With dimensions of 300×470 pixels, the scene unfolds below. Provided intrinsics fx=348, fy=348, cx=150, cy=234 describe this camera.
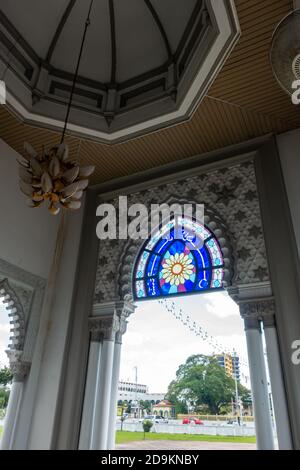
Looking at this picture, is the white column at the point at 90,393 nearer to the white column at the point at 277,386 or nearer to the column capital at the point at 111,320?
the column capital at the point at 111,320

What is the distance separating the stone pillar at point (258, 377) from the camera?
288 centimetres

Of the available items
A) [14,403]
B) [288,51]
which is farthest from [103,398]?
[288,51]

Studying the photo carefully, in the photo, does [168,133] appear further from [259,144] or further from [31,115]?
[31,115]

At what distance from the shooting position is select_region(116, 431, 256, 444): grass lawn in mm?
3252

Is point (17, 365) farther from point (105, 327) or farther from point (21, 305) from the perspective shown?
point (105, 327)

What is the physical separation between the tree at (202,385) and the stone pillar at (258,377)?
1.60 ft

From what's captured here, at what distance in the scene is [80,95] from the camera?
4.23 m

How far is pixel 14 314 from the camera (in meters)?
4.12

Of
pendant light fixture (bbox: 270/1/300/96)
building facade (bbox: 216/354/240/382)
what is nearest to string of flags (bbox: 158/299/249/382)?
building facade (bbox: 216/354/240/382)

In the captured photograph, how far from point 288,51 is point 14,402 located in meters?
4.11

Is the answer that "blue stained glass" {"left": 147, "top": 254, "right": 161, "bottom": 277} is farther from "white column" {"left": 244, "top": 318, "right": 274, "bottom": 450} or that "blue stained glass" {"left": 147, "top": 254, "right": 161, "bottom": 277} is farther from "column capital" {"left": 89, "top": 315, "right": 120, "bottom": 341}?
"white column" {"left": 244, "top": 318, "right": 274, "bottom": 450}

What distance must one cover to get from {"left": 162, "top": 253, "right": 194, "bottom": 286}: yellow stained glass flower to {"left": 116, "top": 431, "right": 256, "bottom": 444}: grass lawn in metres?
1.55

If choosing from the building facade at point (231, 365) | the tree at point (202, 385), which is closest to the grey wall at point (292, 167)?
the building facade at point (231, 365)

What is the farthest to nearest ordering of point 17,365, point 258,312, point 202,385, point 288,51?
point 17,365
point 202,385
point 258,312
point 288,51
